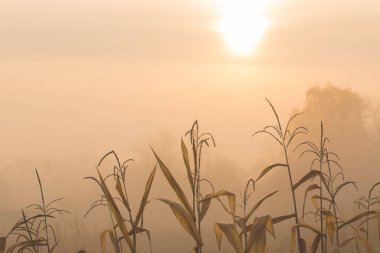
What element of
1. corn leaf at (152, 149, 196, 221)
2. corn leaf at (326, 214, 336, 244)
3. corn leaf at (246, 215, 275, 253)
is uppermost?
corn leaf at (152, 149, 196, 221)

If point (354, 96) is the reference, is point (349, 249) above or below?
below

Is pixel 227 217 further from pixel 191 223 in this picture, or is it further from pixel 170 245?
pixel 191 223

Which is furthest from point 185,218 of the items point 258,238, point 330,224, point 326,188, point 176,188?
point 330,224

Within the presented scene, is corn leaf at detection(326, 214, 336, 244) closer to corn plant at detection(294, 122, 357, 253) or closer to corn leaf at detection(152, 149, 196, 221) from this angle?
corn plant at detection(294, 122, 357, 253)

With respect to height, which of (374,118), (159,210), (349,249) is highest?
(374,118)

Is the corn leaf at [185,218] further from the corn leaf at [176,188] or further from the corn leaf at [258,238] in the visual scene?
the corn leaf at [258,238]

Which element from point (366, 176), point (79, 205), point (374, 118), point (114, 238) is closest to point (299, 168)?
point (366, 176)

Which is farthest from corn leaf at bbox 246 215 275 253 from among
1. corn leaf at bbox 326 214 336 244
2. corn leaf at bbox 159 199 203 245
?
corn leaf at bbox 326 214 336 244

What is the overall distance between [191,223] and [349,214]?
45079mm

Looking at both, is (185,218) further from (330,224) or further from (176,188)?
(330,224)

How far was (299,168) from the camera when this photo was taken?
198ft

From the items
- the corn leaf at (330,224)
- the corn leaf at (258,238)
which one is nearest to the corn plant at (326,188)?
the corn leaf at (330,224)

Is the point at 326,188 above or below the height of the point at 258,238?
above

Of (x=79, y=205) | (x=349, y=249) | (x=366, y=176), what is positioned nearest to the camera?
(x=349, y=249)
